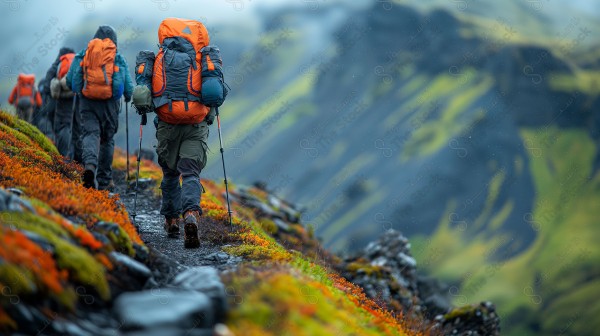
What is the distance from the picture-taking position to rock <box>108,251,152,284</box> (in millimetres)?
7414

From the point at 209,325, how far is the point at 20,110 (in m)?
20.8

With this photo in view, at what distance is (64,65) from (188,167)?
857cm

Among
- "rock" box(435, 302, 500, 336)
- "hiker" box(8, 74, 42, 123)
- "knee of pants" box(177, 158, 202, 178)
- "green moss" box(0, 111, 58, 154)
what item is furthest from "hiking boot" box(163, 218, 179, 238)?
"hiker" box(8, 74, 42, 123)

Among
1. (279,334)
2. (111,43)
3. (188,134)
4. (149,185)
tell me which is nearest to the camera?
(279,334)

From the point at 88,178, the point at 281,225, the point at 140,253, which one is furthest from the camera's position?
the point at 281,225

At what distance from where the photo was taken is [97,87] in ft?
45.0

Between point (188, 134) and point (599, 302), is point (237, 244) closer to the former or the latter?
point (188, 134)

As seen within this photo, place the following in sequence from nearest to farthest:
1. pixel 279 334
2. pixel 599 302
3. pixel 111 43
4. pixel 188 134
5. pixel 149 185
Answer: pixel 279 334, pixel 188 134, pixel 111 43, pixel 149 185, pixel 599 302

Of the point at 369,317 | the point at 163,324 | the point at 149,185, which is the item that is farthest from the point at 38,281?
the point at 149,185

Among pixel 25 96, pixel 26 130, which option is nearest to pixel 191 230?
pixel 26 130

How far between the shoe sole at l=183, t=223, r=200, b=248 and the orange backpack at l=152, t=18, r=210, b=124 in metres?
1.97

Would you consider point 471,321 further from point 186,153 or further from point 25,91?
point 25,91

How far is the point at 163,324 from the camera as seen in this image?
5.29 meters

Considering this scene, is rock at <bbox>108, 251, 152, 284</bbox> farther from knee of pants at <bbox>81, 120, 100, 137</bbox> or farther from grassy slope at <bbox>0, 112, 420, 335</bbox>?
knee of pants at <bbox>81, 120, 100, 137</bbox>
